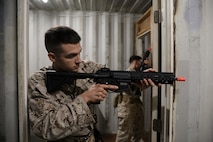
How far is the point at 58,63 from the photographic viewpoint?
1289 mm

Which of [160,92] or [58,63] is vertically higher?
[58,63]

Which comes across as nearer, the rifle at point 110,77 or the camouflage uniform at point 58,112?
the camouflage uniform at point 58,112

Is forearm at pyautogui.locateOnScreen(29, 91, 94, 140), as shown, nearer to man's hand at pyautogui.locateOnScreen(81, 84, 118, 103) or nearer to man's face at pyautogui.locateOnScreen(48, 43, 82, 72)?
man's hand at pyautogui.locateOnScreen(81, 84, 118, 103)

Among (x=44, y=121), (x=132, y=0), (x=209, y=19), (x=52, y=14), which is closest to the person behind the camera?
(x=44, y=121)

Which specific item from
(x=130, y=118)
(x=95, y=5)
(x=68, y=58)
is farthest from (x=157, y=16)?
(x=95, y=5)

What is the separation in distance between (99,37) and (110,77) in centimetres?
246

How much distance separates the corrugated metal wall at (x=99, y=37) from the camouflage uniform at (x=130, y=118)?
2.57 ft

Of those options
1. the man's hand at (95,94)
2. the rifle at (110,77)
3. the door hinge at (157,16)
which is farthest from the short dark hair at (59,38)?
the door hinge at (157,16)

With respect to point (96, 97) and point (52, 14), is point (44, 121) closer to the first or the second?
point (96, 97)

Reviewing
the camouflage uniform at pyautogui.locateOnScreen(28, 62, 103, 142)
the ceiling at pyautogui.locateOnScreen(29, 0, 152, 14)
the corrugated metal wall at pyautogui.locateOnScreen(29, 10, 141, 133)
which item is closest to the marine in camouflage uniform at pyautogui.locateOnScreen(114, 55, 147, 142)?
the corrugated metal wall at pyautogui.locateOnScreen(29, 10, 141, 133)

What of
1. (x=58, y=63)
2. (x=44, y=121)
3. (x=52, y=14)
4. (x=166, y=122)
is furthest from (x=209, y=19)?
(x=52, y=14)

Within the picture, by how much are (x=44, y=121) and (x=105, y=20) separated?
2.78 metres

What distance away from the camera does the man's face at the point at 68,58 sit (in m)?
1.25

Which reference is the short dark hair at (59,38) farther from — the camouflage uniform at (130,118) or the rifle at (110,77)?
the camouflage uniform at (130,118)
